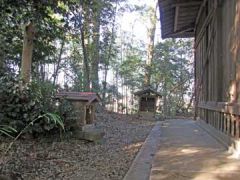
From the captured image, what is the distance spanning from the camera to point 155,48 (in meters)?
29.6

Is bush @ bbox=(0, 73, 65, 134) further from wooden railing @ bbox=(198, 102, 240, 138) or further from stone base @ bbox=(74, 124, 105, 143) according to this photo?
wooden railing @ bbox=(198, 102, 240, 138)

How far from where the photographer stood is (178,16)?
13.2m

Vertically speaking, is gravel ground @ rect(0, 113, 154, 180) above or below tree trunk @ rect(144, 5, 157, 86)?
below

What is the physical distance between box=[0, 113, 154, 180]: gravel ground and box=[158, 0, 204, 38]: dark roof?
4998 mm

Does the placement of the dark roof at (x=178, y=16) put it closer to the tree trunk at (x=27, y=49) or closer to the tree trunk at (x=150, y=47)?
the tree trunk at (x=27, y=49)

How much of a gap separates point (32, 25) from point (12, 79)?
4.29ft

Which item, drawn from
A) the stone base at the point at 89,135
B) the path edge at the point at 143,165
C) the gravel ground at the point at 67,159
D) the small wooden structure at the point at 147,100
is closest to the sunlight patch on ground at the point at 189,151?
the path edge at the point at 143,165

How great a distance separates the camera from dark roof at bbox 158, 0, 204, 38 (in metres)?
11.4

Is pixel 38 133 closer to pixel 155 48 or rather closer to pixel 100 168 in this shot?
pixel 100 168

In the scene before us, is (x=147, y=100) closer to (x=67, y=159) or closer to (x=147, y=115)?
(x=147, y=115)

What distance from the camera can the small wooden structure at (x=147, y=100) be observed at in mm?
19188

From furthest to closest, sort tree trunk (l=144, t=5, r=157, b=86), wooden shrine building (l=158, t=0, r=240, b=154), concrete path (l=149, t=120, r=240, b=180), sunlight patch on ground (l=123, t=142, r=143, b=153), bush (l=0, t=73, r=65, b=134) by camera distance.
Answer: tree trunk (l=144, t=5, r=157, b=86) → bush (l=0, t=73, r=65, b=134) → sunlight patch on ground (l=123, t=142, r=143, b=153) → wooden shrine building (l=158, t=0, r=240, b=154) → concrete path (l=149, t=120, r=240, b=180)

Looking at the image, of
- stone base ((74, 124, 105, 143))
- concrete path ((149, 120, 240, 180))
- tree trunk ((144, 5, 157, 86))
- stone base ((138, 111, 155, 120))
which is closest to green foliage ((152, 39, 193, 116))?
tree trunk ((144, 5, 157, 86))

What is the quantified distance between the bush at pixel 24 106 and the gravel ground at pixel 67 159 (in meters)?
0.36
